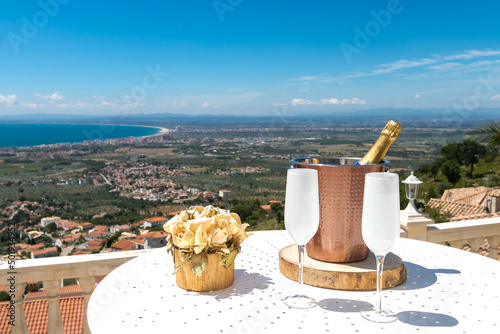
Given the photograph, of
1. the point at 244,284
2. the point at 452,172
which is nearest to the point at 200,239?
the point at 244,284

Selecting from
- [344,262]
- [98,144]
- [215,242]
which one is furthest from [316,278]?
[98,144]

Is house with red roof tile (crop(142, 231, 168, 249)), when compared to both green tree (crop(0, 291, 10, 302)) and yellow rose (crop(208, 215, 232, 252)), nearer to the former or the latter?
green tree (crop(0, 291, 10, 302))

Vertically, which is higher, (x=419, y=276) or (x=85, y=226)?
(x=419, y=276)

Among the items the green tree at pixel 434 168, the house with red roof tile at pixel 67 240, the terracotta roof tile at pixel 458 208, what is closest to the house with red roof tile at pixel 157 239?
the house with red roof tile at pixel 67 240

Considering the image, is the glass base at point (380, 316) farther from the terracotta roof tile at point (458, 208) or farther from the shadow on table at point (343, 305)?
the terracotta roof tile at point (458, 208)

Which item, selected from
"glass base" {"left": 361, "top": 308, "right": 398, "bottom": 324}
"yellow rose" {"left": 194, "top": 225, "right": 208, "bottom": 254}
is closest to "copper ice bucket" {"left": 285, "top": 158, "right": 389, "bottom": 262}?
"glass base" {"left": 361, "top": 308, "right": 398, "bottom": 324}

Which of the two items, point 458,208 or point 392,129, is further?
point 458,208

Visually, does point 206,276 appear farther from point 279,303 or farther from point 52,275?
point 52,275
